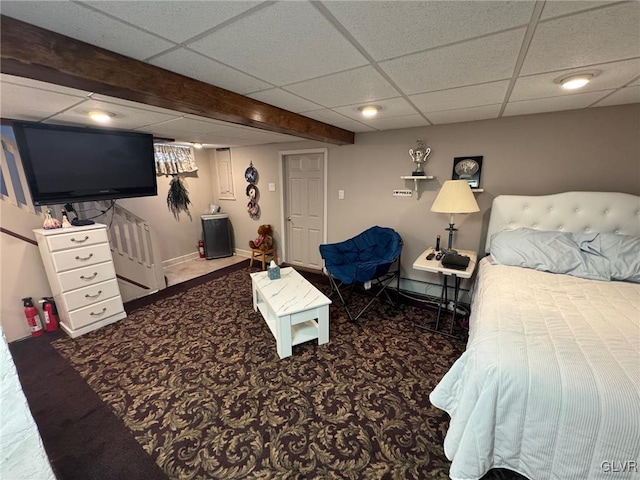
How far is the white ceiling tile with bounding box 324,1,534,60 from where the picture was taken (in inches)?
36.7

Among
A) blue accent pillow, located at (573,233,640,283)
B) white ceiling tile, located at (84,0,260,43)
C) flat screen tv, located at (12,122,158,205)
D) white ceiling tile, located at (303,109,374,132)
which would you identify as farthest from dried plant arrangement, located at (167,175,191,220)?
blue accent pillow, located at (573,233,640,283)

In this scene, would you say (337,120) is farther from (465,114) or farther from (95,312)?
(95,312)

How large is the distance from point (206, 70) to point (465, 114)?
7.60 feet

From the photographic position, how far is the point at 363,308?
319 cm

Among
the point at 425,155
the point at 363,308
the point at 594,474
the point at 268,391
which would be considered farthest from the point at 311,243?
the point at 594,474

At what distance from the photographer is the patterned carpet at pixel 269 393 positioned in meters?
1.52

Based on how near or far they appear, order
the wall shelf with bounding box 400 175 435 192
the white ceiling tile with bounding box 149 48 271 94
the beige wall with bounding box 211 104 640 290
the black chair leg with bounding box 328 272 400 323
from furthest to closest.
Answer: the wall shelf with bounding box 400 175 435 192 → the black chair leg with bounding box 328 272 400 323 → the beige wall with bounding box 211 104 640 290 → the white ceiling tile with bounding box 149 48 271 94

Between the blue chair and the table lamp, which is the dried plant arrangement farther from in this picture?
the table lamp

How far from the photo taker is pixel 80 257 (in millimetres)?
2709

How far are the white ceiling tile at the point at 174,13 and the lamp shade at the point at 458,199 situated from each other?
2290 mm

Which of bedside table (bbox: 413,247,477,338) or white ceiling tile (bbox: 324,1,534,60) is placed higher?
white ceiling tile (bbox: 324,1,534,60)

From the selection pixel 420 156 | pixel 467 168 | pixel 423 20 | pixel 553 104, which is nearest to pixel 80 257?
pixel 423 20

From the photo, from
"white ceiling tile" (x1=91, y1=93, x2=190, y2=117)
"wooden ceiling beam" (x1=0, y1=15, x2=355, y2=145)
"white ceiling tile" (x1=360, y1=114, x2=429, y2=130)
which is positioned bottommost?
"wooden ceiling beam" (x1=0, y1=15, x2=355, y2=145)

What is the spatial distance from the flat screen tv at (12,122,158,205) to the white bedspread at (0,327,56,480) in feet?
7.99
